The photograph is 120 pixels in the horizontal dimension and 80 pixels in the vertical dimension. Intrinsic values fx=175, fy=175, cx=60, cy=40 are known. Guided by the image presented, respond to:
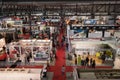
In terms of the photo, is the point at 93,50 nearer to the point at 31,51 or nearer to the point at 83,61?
the point at 83,61

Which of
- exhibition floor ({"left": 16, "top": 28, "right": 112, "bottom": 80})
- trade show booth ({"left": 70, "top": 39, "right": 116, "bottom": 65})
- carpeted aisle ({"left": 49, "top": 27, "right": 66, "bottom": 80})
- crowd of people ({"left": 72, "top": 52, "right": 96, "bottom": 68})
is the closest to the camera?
exhibition floor ({"left": 16, "top": 28, "right": 112, "bottom": 80})

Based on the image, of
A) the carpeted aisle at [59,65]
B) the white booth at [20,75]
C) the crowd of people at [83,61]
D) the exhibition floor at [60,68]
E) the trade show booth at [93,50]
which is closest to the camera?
the white booth at [20,75]

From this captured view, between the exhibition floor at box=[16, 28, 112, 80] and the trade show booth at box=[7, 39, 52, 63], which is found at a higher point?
the trade show booth at box=[7, 39, 52, 63]

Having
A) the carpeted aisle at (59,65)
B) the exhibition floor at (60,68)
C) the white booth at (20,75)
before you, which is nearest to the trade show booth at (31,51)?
the exhibition floor at (60,68)

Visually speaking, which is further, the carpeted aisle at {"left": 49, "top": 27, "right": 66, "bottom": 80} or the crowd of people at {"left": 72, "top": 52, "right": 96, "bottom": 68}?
the crowd of people at {"left": 72, "top": 52, "right": 96, "bottom": 68}

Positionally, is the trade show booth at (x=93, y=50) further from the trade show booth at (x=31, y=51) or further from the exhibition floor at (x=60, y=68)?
the trade show booth at (x=31, y=51)

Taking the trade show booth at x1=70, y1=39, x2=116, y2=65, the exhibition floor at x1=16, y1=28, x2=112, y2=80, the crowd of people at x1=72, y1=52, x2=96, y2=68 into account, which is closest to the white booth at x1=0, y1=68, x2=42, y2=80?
the exhibition floor at x1=16, y1=28, x2=112, y2=80

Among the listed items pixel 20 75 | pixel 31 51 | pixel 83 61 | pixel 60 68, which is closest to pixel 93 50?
pixel 83 61

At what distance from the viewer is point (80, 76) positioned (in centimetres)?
943

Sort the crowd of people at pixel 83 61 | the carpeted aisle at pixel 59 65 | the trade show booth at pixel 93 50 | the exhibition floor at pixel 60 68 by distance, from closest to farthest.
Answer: the exhibition floor at pixel 60 68
the carpeted aisle at pixel 59 65
the crowd of people at pixel 83 61
the trade show booth at pixel 93 50

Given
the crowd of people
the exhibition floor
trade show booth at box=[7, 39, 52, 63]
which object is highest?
trade show booth at box=[7, 39, 52, 63]

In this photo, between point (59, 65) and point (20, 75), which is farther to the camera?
point (59, 65)

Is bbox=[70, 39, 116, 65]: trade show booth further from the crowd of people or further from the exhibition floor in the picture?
the exhibition floor

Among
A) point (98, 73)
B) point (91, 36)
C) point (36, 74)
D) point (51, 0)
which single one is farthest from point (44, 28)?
point (98, 73)
